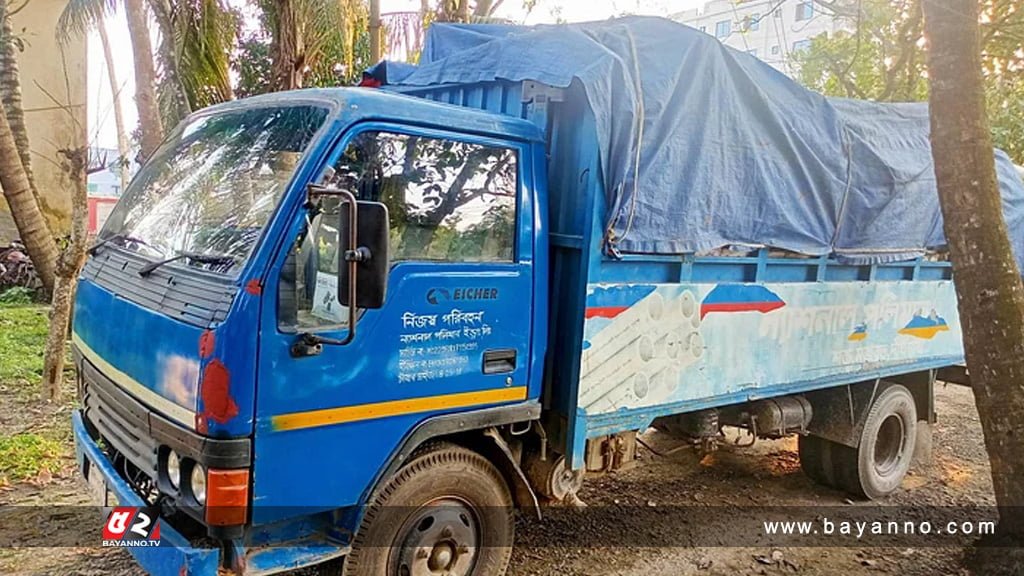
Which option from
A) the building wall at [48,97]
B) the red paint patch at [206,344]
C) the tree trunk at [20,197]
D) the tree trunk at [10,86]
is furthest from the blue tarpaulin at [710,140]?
the building wall at [48,97]

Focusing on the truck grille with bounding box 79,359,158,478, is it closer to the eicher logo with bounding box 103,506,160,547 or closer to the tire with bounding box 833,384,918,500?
the eicher logo with bounding box 103,506,160,547

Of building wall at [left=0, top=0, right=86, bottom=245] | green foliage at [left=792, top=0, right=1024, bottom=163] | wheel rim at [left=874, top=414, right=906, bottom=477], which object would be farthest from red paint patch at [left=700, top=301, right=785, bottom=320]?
building wall at [left=0, top=0, right=86, bottom=245]

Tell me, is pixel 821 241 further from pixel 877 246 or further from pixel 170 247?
pixel 170 247

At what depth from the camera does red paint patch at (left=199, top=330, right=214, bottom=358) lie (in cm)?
240

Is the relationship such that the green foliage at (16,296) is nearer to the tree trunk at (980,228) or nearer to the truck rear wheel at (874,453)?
the truck rear wheel at (874,453)

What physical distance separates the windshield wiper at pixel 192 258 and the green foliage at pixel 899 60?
5687 mm

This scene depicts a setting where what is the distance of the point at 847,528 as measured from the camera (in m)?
4.95

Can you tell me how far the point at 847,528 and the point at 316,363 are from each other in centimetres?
409

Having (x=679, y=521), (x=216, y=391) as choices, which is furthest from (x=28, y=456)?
(x=679, y=521)

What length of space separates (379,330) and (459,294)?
402mm

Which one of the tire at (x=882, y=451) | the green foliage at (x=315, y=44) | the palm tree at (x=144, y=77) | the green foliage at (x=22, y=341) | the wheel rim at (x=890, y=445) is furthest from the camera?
the green foliage at (x=315, y=44)

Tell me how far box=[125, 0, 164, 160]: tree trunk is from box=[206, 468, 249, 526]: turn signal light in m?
5.54

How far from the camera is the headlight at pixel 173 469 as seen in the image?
8.78 ft

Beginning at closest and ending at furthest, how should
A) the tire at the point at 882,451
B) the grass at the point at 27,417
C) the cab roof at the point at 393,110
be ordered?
the cab roof at the point at 393,110
the grass at the point at 27,417
the tire at the point at 882,451
